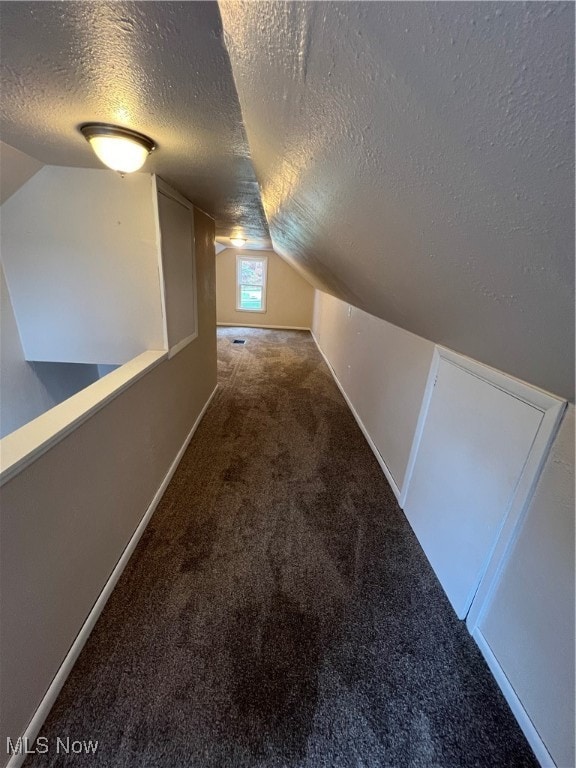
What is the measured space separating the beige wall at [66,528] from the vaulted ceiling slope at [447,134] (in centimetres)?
125

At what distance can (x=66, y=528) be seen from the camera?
114 centimetres

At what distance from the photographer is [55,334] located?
2.04m

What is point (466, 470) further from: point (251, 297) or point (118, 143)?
point (251, 297)

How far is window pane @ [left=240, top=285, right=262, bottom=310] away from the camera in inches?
298

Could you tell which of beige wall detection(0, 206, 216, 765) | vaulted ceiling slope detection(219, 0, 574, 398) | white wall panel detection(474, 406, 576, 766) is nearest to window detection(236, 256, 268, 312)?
beige wall detection(0, 206, 216, 765)

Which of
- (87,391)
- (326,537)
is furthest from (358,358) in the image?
(87,391)

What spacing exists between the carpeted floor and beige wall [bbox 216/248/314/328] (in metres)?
6.06

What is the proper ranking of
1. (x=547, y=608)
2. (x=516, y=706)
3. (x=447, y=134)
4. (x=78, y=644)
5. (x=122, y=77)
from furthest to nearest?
(x=78, y=644), (x=516, y=706), (x=547, y=608), (x=122, y=77), (x=447, y=134)

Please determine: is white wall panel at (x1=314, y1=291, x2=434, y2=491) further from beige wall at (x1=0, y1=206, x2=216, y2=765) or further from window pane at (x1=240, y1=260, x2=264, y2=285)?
window pane at (x1=240, y1=260, x2=264, y2=285)

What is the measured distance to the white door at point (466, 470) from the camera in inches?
47.0

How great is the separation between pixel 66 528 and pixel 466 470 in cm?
168

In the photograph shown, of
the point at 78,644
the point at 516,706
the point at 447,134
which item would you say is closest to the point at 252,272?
the point at 78,644

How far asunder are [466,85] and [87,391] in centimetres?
155

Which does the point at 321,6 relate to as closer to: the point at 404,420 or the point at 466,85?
the point at 466,85
